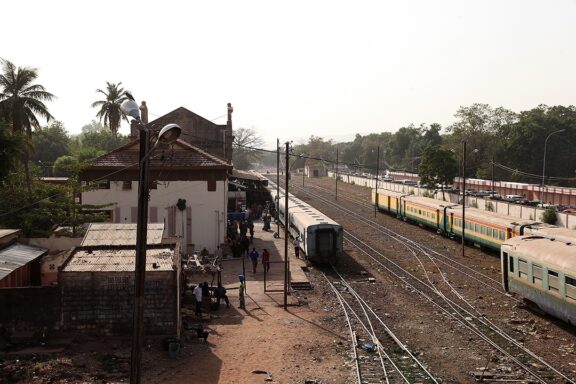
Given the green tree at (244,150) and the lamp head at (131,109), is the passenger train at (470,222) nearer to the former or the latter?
the lamp head at (131,109)

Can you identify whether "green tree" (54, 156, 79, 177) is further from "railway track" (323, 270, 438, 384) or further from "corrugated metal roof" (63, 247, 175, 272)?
"railway track" (323, 270, 438, 384)

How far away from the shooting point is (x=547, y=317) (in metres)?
21.3

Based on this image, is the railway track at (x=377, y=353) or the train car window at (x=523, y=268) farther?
the train car window at (x=523, y=268)

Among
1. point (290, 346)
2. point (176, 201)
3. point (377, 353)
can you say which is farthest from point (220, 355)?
point (176, 201)

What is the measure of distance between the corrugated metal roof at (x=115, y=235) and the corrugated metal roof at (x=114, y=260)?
2892 mm

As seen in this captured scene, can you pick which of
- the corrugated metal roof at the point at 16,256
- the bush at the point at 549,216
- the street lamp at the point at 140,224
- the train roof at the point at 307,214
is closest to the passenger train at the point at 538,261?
the train roof at the point at 307,214

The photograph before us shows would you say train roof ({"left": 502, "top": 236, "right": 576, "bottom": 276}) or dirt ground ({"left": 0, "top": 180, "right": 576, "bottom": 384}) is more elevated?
train roof ({"left": 502, "top": 236, "right": 576, "bottom": 276})

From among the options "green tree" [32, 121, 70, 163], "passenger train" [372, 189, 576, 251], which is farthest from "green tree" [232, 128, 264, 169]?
"passenger train" [372, 189, 576, 251]

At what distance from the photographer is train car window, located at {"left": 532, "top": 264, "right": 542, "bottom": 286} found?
20.7 m

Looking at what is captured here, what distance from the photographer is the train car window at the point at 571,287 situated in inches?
722

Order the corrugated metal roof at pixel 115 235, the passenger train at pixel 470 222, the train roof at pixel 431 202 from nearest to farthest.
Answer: the corrugated metal roof at pixel 115 235 → the passenger train at pixel 470 222 → the train roof at pixel 431 202

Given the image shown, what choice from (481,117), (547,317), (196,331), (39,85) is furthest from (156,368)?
(481,117)

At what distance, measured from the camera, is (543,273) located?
2039 cm

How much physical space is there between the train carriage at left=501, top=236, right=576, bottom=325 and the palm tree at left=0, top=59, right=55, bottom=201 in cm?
3059
